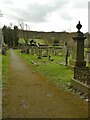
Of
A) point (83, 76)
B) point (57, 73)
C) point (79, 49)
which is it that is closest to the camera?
point (83, 76)

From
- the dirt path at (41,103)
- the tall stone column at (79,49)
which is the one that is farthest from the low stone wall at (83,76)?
the tall stone column at (79,49)

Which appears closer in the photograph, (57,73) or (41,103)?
(41,103)

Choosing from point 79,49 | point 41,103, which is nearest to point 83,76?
point 41,103

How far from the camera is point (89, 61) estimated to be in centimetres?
2188

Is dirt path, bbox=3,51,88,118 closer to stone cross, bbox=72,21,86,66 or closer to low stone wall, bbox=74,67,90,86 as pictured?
low stone wall, bbox=74,67,90,86

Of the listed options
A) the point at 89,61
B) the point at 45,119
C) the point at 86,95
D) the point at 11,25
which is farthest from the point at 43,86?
the point at 11,25

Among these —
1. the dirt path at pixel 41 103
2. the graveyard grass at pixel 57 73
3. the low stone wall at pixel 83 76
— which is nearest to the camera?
the dirt path at pixel 41 103

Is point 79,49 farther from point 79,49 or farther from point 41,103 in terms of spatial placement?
point 41,103

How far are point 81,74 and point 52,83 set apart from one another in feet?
7.52

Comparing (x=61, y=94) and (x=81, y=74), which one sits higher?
(x=81, y=74)

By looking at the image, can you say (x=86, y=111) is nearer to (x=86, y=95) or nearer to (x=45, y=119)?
(x=45, y=119)

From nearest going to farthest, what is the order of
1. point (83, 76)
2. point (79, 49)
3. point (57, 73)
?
point (83, 76) < point (79, 49) < point (57, 73)

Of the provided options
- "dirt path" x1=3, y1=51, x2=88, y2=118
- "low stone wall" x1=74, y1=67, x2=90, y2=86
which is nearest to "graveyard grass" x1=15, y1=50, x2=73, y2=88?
"low stone wall" x1=74, y1=67, x2=90, y2=86

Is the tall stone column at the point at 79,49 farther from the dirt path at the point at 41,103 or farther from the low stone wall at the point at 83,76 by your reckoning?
the dirt path at the point at 41,103
